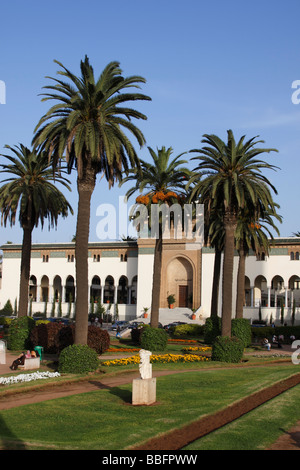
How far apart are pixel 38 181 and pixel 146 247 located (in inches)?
1426

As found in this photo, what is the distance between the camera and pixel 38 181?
33281 mm

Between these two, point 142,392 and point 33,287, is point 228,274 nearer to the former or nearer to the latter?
point 142,392

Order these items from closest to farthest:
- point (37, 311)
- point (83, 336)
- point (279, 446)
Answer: point (279, 446)
point (83, 336)
point (37, 311)

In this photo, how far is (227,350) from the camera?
27.6 m

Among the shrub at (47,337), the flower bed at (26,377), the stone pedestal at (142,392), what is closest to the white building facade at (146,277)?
the shrub at (47,337)

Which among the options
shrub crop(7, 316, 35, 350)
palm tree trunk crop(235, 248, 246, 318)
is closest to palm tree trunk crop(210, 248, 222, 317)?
palm tree trunk crop(235, 248, 246, 318)

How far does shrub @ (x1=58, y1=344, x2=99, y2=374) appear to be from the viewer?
2183cm

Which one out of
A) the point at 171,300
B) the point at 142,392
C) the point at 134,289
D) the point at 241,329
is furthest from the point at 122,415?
the point at 134,289

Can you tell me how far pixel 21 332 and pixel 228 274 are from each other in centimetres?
1302

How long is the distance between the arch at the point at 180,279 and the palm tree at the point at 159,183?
3239cm

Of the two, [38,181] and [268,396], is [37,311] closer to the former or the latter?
[38,181]

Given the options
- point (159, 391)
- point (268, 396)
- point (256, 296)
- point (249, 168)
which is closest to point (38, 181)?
point (249, 168)

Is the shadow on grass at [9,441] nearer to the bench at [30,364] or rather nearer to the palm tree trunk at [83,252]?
the palm tree trunk at [83,252]

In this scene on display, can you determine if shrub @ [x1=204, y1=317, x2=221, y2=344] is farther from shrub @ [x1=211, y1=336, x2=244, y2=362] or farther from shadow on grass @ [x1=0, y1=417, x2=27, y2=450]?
shadow on grass @ [x1=0, y1=417, x2=27, y2=450]
